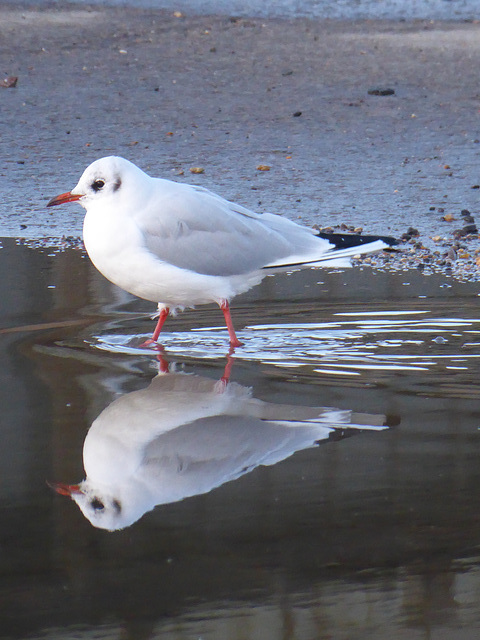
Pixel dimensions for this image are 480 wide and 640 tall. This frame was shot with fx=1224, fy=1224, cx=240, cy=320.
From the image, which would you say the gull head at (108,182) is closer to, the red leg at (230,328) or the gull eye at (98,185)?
the gull eye at (98,185)

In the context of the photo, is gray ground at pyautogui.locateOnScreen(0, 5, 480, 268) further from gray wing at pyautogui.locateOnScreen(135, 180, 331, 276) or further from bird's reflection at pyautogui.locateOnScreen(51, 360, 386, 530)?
bird's reflection at pyautogui.locateOnScreen(51, 360, 386, 530)

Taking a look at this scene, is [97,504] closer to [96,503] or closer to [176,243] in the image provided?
[96,503]

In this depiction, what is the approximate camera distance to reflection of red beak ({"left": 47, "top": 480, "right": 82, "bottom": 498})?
319 centimetres

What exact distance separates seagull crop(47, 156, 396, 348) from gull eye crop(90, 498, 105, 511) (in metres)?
1.95

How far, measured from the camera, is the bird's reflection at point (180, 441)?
3.17m

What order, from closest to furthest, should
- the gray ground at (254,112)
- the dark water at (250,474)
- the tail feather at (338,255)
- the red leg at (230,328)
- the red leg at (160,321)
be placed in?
1. the dark water at (250,474)
2. the red leg at (230,328)
3. the red leg at (160,321)
4. the tail feather at (338,255)
5. the gray ground at (254,112)

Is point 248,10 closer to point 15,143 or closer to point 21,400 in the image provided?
point 15,143

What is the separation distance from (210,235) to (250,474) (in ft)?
7.29

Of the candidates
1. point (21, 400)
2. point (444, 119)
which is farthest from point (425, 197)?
point (21, 400)

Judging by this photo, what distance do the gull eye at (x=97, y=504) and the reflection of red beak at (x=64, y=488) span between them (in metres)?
0.09

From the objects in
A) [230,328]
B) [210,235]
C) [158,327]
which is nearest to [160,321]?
[158,327]

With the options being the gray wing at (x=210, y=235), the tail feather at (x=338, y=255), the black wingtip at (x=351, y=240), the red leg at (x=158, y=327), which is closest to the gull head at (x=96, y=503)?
the red leg at (x=158, y=327)

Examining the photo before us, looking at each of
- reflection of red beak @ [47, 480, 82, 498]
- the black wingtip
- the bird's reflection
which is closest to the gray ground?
the black wingtip

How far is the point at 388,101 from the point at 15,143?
3153mm
